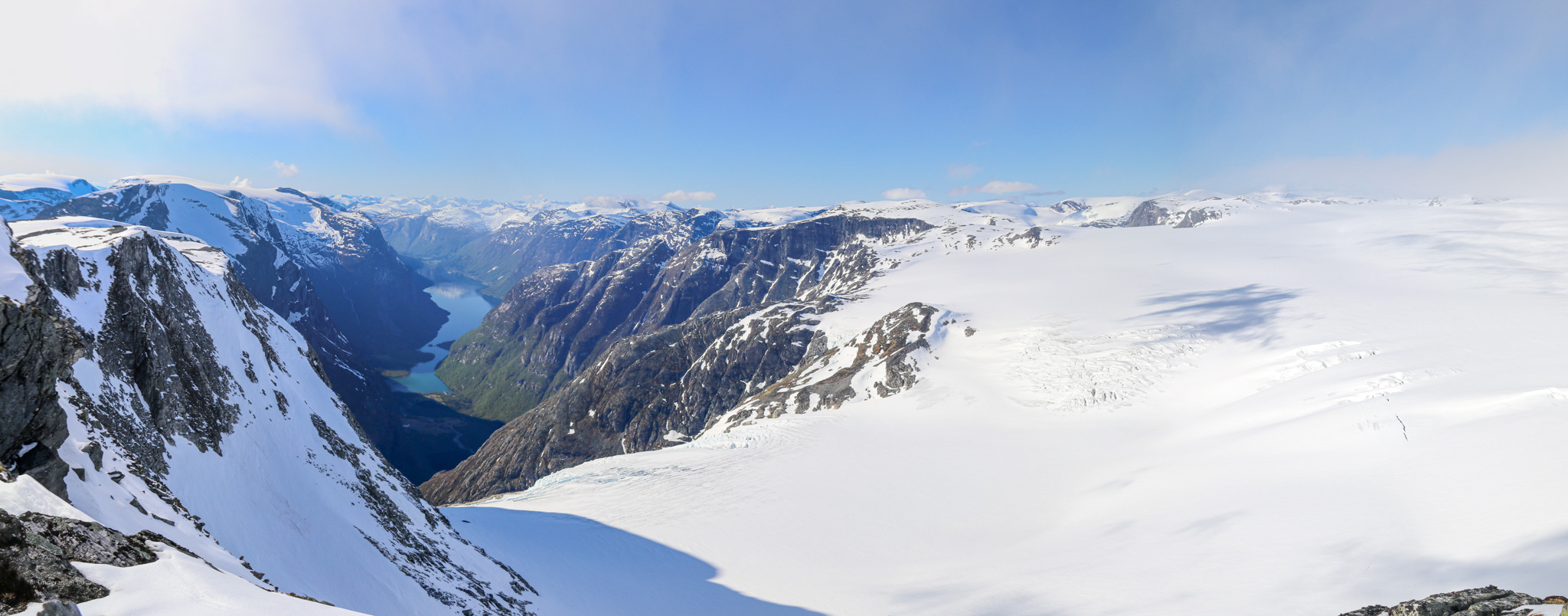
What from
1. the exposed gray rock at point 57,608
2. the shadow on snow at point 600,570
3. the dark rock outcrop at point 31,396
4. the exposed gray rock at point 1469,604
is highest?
the dark rock outcrop at point 31,396

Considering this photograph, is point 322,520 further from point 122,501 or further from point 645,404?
point 645,404

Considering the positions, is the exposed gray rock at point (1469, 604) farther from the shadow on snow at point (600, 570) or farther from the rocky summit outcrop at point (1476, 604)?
the shadow on snow at point (600, 570)

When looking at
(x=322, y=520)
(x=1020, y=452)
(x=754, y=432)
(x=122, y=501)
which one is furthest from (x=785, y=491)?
(x=122, y=501)

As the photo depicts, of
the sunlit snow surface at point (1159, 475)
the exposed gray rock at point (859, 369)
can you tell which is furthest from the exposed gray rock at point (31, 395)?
the exposed gray rock at point (859, 369)

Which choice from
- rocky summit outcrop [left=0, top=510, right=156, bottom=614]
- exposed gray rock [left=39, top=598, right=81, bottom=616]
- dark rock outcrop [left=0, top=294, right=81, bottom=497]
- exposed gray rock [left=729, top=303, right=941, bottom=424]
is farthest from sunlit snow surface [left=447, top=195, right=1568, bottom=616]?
exposed gray rock [left=39, top=598, right=81, bottom=616]

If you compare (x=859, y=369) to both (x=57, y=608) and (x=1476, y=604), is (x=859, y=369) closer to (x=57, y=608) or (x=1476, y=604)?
(x=1476, y=604)

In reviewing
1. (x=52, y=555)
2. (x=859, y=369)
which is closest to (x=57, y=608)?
(x=52, y=555)

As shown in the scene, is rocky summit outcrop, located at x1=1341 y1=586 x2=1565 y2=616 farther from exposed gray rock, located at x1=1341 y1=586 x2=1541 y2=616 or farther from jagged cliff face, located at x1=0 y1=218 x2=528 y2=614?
jagged cliff face, located at x1=0 y1=218 x2=528 y2=614
